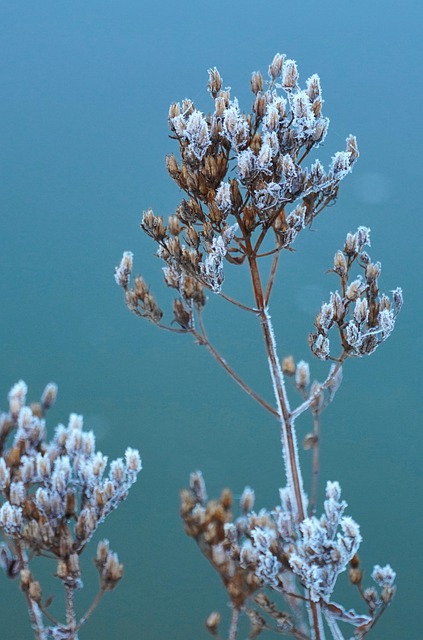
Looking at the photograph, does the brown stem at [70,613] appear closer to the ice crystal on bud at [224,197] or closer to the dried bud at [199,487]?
the dried bud at [199,487]

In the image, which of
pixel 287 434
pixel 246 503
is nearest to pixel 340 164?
pixel 287 434

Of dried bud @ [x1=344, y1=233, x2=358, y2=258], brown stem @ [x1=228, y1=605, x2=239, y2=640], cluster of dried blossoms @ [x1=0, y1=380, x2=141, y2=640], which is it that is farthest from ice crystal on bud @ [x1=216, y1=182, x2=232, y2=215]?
brown stem @ [x1=228, y1=605, x2=239, y2=640]

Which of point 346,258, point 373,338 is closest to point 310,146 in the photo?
point 346,258

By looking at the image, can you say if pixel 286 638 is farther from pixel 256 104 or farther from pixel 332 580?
pixel 256 104

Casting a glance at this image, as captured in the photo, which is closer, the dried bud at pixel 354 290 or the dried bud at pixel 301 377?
the dried bud at pixel 354 290

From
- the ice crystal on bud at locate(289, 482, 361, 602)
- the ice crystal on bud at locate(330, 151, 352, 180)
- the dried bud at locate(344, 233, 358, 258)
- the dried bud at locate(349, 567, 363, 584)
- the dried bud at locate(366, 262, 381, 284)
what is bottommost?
the ice crystal on bud at locate(289, 482, 361, 602)

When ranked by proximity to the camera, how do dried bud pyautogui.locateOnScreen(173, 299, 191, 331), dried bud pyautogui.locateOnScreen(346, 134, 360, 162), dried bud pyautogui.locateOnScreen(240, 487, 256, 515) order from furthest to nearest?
dried bud pyautogui.locateOnScreen(240, 487, 256, 515) < dried bud pyautogui.locateOnScreen(173, 299, 191, 331) < dried bud pyautogui.locateOnScreen(346, 134, 360, 162)

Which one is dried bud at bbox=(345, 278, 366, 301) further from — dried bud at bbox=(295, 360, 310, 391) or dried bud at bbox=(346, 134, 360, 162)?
dried bud at bbox=(295, 360, 310, 391)

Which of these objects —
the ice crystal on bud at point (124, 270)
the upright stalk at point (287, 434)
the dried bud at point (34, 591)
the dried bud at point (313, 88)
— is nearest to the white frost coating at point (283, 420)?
the upright stalk at point (287, 434)

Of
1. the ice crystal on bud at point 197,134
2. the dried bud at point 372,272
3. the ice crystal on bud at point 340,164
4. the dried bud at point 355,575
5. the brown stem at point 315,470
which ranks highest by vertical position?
the ice crystal on bud at point 340,164
